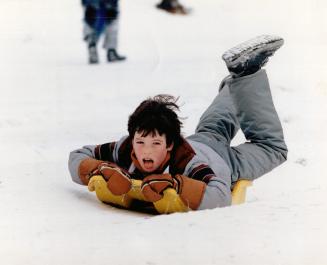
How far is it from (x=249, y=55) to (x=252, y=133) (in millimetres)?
342

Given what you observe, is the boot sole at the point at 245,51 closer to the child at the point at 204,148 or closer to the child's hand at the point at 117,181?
the child at the point at 204,148

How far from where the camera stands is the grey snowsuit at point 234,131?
2633 mm

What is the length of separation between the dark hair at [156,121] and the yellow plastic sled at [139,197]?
0.21 metres

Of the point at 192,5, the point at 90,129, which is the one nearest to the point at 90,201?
the point at 90,129

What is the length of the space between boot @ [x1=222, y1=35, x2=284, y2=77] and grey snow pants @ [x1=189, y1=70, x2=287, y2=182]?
4 cm

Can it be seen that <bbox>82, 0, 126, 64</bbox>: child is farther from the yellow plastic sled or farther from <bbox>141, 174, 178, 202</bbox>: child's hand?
<bbox>141, 174, 178, 202</bbox>: child's hand

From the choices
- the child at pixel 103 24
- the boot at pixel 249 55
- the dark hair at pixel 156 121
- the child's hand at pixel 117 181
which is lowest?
the child at pixel 103 24

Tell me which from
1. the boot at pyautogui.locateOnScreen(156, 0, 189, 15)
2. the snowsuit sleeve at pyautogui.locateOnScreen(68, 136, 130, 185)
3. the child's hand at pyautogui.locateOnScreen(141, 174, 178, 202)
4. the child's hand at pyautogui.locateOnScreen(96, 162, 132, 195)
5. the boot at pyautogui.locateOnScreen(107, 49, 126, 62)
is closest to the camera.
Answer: the child's hand at pyautogui.locateOnScreen(141, 174, 178, 202)

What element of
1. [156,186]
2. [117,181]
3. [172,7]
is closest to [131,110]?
[117,181]

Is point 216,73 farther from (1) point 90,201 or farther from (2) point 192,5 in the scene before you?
(1) point 90,201

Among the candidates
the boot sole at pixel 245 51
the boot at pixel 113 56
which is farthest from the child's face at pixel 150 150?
the boot at pixel 113 56

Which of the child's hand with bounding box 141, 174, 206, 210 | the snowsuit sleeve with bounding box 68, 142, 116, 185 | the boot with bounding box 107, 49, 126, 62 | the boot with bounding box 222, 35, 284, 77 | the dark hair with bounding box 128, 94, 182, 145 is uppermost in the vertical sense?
the boot with bounding box 222, 35, 284, 77

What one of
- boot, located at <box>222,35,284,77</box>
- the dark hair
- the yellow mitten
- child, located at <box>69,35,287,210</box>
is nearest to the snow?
the yellow mitten

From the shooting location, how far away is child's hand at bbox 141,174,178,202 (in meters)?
2.21
